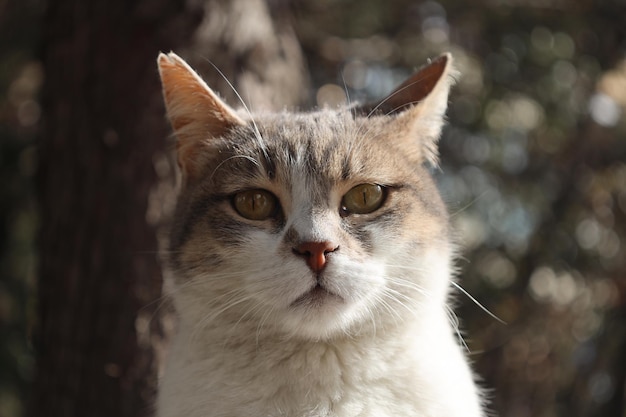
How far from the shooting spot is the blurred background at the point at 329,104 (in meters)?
3.45

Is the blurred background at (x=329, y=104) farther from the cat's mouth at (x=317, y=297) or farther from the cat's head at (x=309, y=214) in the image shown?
the cat's mouth at (x=317, y=297)

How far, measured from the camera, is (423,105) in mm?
2525

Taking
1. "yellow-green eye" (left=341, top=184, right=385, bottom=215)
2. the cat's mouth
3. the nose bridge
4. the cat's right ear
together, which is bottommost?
the cat's mouth

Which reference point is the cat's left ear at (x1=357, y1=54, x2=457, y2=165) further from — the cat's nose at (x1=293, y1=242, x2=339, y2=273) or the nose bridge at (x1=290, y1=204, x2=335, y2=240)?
the cat's nose at (x1=293, y1=242, x2=339, y2=273)

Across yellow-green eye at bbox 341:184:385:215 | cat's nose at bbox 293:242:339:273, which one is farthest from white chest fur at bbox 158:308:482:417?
yellow-green eye at bbox 341:184:385:215

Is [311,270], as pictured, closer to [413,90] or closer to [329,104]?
[413,90]

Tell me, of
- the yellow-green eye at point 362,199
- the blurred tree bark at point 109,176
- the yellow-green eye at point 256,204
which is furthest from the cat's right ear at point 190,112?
the blurred tree bark at point 109,176

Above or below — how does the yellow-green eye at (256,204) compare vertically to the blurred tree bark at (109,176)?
above

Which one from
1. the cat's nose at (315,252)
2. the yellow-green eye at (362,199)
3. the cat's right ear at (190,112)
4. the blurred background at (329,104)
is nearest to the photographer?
the cat's nose at (315,252)

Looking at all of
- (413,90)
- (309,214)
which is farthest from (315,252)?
(413,90)

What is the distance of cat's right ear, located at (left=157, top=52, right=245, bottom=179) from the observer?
97.0 inches

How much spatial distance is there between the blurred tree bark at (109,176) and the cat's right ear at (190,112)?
92 cm

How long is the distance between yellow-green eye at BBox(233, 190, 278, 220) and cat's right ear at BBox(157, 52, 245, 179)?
35 centimetres

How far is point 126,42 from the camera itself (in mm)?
3602
